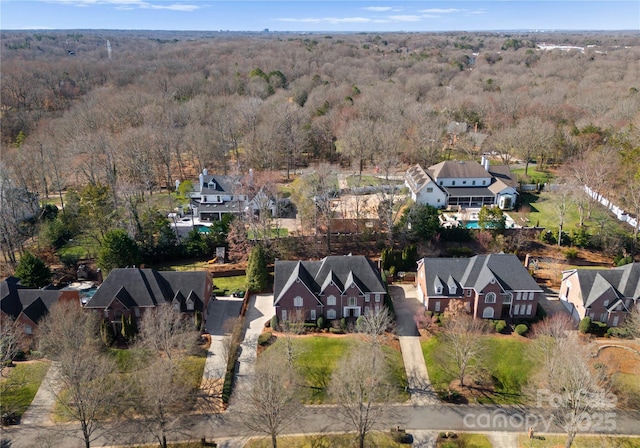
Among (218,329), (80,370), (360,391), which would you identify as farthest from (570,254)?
(80,370)

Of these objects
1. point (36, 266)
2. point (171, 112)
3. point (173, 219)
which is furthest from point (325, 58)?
point (36, 266)

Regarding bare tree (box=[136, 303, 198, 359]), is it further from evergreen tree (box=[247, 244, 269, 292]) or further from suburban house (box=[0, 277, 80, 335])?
evergreen tree (box=[247, 244, 269, 292])

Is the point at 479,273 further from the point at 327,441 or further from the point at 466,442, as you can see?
the point at 327,441

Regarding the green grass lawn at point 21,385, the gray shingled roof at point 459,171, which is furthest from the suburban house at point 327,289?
the gray shingled roof at point 459,171

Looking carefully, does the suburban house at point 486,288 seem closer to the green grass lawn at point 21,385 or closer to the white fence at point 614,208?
the white fence at point 614,208

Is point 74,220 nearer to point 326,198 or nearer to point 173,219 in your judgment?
point 173,219

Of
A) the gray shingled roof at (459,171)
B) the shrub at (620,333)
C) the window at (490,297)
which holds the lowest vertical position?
the shrub at (620,333)
